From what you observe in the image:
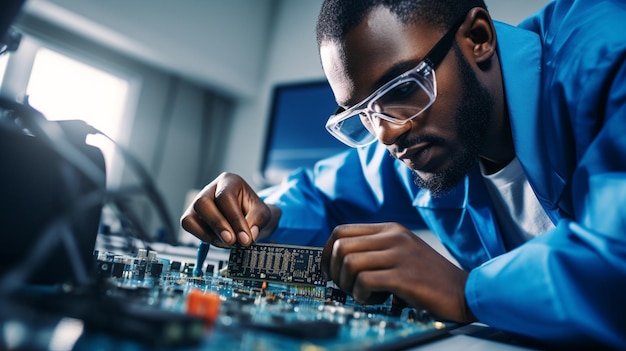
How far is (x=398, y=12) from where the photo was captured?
950 mm

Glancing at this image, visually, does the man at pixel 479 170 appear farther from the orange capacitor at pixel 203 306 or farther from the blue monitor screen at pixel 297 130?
the blue monitor screen at pixel 297 130

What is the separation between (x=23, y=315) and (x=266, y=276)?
20.3 inches

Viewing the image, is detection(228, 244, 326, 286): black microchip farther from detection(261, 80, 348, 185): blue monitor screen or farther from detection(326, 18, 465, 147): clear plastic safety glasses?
detection(261, 80, 348, 185): blue monitor screen

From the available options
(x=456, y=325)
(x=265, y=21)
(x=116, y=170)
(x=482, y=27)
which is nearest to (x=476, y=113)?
(x=482, y=27)

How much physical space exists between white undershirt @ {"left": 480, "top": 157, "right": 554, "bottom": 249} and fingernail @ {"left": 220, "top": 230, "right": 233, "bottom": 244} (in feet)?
2.46

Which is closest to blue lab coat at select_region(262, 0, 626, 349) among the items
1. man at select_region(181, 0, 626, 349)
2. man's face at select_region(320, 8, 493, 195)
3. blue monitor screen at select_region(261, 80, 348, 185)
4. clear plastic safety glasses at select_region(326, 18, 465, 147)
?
man at select_region(181, 0, 626, 349)

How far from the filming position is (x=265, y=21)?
3.80 meters

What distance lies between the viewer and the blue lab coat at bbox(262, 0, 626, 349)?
567 millimetres

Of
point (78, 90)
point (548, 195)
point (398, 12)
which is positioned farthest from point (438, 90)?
point (78, 90)

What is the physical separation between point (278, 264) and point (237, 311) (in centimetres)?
34

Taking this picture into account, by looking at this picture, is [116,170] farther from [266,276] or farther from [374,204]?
[266,276]

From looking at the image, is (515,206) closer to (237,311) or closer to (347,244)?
(347,244)

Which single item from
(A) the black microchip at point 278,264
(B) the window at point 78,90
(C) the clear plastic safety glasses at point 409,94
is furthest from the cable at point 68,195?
Result: (B) the window at point 78,90

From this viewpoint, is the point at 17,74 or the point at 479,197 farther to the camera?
the point at 17,74
